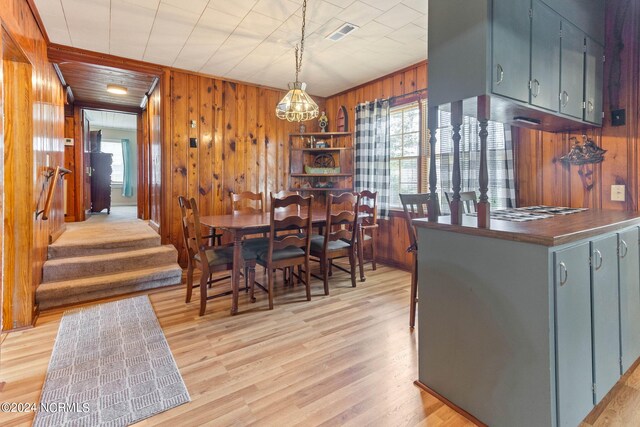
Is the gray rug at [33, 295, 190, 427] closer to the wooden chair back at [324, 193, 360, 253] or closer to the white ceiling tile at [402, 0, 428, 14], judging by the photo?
the wooden chair back at [324, 193, 360, 253]

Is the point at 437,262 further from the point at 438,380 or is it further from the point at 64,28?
the point at 64,28

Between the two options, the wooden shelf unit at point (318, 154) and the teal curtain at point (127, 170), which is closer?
the wooden shelf unit at point (318, 154)

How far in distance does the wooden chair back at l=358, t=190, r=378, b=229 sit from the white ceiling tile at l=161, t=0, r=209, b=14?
256cm

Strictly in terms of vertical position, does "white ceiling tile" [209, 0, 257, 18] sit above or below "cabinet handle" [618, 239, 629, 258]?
above

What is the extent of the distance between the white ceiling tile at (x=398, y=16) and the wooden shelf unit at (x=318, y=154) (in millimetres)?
1928

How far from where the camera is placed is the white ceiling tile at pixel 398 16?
8.69ft

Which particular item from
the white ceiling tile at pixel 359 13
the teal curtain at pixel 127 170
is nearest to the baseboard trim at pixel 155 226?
the white ceiling tile at pixel 359 13

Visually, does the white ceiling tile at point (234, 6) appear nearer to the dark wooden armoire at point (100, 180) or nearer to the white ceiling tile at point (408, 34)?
the white ceiling tile at point (408, 34)

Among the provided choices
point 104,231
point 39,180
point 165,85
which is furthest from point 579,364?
point 104,231

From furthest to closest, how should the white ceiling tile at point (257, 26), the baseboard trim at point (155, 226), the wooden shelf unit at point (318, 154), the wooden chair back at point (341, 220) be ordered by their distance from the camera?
the wooden shelf unit at point (318, 154)
the baseboard trim at point (155, 226)
the wooden chair back at point (341, 220)
the white ceiling tile at point (257, 26)

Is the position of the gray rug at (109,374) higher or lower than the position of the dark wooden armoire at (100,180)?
lower

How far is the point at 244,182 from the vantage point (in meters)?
4.63

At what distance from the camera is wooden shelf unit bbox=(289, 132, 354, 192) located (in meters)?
4.84

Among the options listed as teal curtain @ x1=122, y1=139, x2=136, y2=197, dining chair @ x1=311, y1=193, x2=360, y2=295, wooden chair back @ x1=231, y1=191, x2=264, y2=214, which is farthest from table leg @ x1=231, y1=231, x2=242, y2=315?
teal curtain @ x1=122, y1=139, x2=136, y2=197
